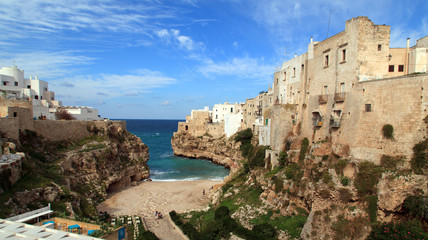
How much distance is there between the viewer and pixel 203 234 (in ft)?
60.2

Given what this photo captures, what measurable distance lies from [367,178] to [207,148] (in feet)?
141

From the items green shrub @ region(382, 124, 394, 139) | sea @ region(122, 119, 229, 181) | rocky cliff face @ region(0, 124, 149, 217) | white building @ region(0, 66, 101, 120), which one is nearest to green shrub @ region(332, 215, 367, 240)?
green shrub @ region(382, 124, 394, 139)

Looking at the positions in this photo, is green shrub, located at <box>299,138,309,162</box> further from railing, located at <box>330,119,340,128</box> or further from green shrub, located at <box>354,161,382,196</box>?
green shrub, located at <box>354,161,382,196</box>

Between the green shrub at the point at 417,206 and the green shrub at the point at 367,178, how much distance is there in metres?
1.52

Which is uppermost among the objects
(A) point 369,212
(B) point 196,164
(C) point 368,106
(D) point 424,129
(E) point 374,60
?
(E) point 374,60

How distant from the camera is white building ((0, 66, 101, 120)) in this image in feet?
111

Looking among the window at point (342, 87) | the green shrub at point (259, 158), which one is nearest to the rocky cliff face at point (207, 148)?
the green shrub at point (259, 158)

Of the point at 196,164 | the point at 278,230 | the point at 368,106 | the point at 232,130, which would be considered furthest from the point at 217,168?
the point at 368,106

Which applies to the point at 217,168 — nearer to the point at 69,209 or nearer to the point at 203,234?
the point at 203,234

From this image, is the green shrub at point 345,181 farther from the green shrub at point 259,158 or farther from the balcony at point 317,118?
the green shrub at point 259,158

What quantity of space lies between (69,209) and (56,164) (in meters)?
8.93

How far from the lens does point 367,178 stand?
47.8ft

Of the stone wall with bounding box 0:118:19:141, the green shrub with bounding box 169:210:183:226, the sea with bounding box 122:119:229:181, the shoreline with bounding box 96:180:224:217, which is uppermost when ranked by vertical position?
the stone wall with bounding box 0:118:19:141

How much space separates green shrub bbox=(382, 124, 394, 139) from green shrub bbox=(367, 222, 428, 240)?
4.86m
